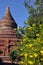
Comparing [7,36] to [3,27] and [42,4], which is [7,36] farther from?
[42,4]

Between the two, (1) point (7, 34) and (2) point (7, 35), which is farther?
(2) point (7, 35)

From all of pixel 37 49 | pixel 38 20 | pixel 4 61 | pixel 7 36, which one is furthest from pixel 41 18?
pixel 7 36

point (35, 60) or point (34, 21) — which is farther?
point (34, 21)

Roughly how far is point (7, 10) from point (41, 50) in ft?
→ 113

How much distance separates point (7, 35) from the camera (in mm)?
38594

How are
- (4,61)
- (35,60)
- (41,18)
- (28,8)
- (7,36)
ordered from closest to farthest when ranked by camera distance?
1. (35,60)
2. (41,18)
3. (28,8)
4. (4,61)
5. (7,36)

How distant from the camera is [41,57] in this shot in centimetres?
631

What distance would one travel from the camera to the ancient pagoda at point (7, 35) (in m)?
38.2

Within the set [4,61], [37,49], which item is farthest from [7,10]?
[37,49]

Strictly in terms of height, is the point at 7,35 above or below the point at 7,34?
below

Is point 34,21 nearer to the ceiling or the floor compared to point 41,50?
nearer to the floor

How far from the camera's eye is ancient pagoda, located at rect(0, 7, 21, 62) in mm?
38219

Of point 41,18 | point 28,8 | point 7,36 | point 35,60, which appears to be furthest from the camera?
point 7,36

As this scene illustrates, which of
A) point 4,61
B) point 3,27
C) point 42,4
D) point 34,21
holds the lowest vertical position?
point 4,61
